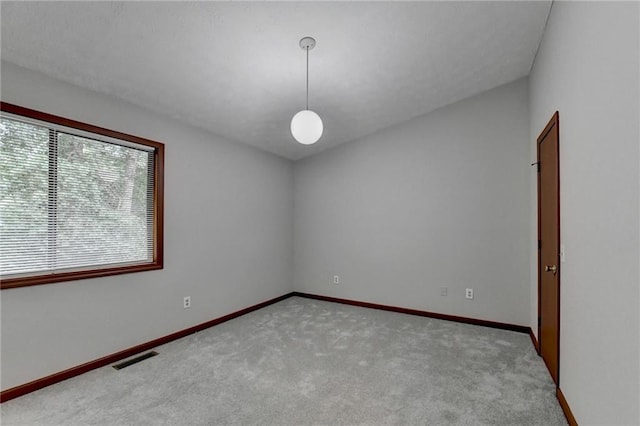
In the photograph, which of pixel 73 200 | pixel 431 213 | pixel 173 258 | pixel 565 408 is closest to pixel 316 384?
pixel 565 408

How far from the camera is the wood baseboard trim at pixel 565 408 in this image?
5.97 ft

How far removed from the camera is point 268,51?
248 cm

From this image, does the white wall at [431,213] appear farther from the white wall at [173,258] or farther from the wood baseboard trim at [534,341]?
the white wall at [173,258]

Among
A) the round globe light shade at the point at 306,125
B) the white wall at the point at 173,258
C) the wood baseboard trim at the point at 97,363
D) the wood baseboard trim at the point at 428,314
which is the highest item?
the round globe light shade at the point at 306,125

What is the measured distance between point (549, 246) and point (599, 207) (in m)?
1.18

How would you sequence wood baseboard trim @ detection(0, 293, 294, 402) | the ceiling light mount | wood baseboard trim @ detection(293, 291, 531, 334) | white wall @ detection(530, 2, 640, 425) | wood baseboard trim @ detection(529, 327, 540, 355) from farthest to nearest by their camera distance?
wood baseboard trim @ detection(293, 291, 531, 334)
wood baseboard trim @ detection(529, 327, 540, 355)
the ceiling light mount
wood baseboard trim @ detection(0, 293, 294, 402)
white wall @ detection(530, 2, 640, 425)

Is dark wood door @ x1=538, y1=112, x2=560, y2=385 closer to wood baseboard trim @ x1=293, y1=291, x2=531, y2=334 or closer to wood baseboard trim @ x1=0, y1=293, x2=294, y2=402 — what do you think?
wood baseboard trim @ x1=293, y1=291, x2=531, y2=334

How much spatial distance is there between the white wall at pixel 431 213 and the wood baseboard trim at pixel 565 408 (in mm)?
1525

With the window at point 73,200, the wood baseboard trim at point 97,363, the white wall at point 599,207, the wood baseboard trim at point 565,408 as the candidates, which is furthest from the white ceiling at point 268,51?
the wood baseboard trim at point 565,408

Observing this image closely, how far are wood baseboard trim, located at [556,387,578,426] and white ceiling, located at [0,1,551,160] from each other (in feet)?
9.38

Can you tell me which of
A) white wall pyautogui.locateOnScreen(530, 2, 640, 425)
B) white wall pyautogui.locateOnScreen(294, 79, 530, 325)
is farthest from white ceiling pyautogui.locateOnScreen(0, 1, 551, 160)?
white wall pyautogui.locateOnScreen(530, 2, 640, 425)

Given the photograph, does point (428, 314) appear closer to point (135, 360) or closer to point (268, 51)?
point (135, 360)

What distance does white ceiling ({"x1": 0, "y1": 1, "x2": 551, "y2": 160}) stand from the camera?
1999 millimetres

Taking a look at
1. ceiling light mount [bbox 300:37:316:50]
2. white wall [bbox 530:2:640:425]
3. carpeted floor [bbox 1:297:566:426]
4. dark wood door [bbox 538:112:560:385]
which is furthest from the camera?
ceiling light mount [bbox 300:37:316:50]
